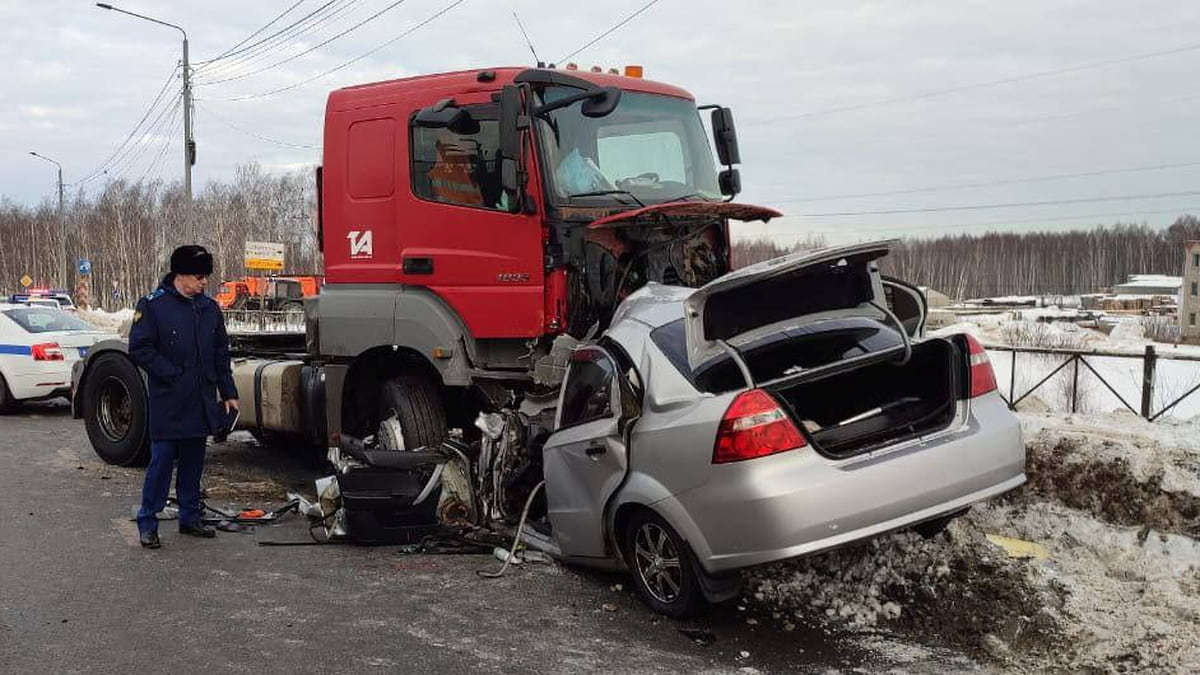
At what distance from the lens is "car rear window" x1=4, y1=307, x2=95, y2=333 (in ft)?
42.2

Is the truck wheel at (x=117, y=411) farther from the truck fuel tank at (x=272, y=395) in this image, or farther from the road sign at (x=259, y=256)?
the road sign at (x=259, y=256)

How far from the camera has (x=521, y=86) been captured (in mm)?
6285

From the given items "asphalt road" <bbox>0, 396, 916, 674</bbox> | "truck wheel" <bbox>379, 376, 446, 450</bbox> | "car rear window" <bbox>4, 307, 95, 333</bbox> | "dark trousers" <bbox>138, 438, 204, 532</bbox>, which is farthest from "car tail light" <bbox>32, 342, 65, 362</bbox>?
"truck wheel" <bbox>379, 376, 446, 450</bbox>

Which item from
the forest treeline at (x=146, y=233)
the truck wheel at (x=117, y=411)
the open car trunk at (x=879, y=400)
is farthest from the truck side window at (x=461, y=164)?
the forest treeline at (x=146, y=233)

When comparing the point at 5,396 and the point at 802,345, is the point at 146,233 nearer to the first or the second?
the point at 5,396

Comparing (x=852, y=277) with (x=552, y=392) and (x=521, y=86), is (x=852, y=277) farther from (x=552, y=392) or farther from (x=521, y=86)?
(x=521, y=86)

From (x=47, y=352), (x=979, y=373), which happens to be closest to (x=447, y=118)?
(x=979, y=373)

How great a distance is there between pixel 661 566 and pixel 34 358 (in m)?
11.1

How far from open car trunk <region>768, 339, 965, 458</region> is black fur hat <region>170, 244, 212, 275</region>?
400 centimetres

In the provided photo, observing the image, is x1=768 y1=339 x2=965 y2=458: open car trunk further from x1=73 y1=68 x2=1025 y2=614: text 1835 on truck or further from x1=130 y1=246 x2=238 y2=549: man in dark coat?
x1=130 y1=246 x2=238 y2=549: man in dark coat

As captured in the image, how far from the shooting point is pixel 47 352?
12570 millimetres

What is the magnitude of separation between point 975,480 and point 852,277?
4.13 ft

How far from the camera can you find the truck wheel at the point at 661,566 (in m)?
4.48

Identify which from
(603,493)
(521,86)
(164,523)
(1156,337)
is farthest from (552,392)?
(1156,337)
